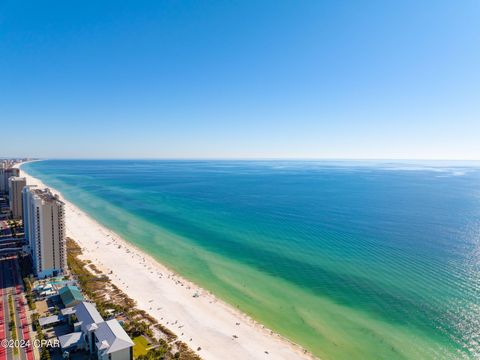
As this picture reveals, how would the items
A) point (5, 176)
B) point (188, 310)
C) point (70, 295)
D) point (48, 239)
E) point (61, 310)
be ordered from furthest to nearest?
1. point (5, 176)
2. point (48, 239)
3. point (188, 310)
4. point (70, 295)
5. point (61, 310)

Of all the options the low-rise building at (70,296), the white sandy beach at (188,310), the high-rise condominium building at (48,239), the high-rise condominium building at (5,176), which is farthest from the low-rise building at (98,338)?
the high-rise condominium building at (5,176)

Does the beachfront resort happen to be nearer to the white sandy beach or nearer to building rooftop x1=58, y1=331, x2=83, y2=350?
building rooftop x1=58, y1=331, x2=83, y2=350

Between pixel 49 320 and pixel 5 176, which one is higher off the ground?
pixel 5 176

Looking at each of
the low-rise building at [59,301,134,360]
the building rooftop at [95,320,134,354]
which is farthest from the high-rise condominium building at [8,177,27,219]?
the building rooftop at [95,320,134,354]

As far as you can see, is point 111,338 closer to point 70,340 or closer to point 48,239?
point 70,340

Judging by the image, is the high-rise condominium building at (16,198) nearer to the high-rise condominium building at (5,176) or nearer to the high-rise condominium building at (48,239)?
the high-rise condominium building at (48,239)

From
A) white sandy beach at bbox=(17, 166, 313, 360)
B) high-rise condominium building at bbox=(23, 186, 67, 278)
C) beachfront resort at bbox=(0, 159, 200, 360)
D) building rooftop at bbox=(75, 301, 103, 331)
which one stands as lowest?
white sandy beach at bbox=(17, 166, 313, 360)

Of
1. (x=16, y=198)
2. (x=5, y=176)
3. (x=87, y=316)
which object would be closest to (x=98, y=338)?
(x=87, y=316)
